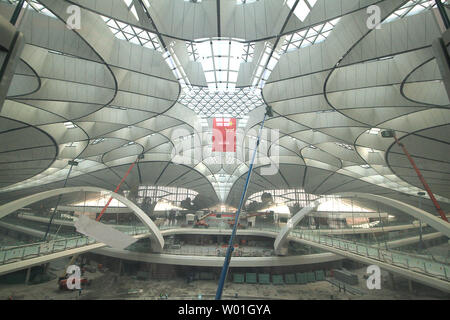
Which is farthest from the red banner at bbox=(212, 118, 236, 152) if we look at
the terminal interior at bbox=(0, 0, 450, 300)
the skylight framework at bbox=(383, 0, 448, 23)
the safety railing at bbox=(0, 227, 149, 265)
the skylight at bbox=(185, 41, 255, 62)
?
the skylight framework at bbox=(383, 0, 448, 23)

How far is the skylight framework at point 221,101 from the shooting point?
25.8 meters

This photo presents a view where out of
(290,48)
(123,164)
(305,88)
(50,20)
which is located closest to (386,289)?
(305,88)

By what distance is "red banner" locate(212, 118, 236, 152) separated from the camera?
3104 cm

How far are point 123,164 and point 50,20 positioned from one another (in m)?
33.3

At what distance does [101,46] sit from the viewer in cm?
1246

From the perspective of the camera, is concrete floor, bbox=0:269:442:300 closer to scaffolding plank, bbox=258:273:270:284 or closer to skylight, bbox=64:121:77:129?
scaffolding plank, bbox=258:273:270:284

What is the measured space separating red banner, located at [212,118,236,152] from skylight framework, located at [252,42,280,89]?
10.1m

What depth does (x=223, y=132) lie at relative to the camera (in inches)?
1244

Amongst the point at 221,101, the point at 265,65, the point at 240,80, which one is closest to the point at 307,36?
the point at 265,65

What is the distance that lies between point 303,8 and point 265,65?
17.2 feet

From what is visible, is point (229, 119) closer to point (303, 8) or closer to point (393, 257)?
point (303, 8)

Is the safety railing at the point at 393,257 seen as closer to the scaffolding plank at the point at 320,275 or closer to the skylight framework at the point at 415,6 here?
the scaffolding plank at the point at 320,275

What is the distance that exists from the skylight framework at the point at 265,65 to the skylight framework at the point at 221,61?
1.97 m
